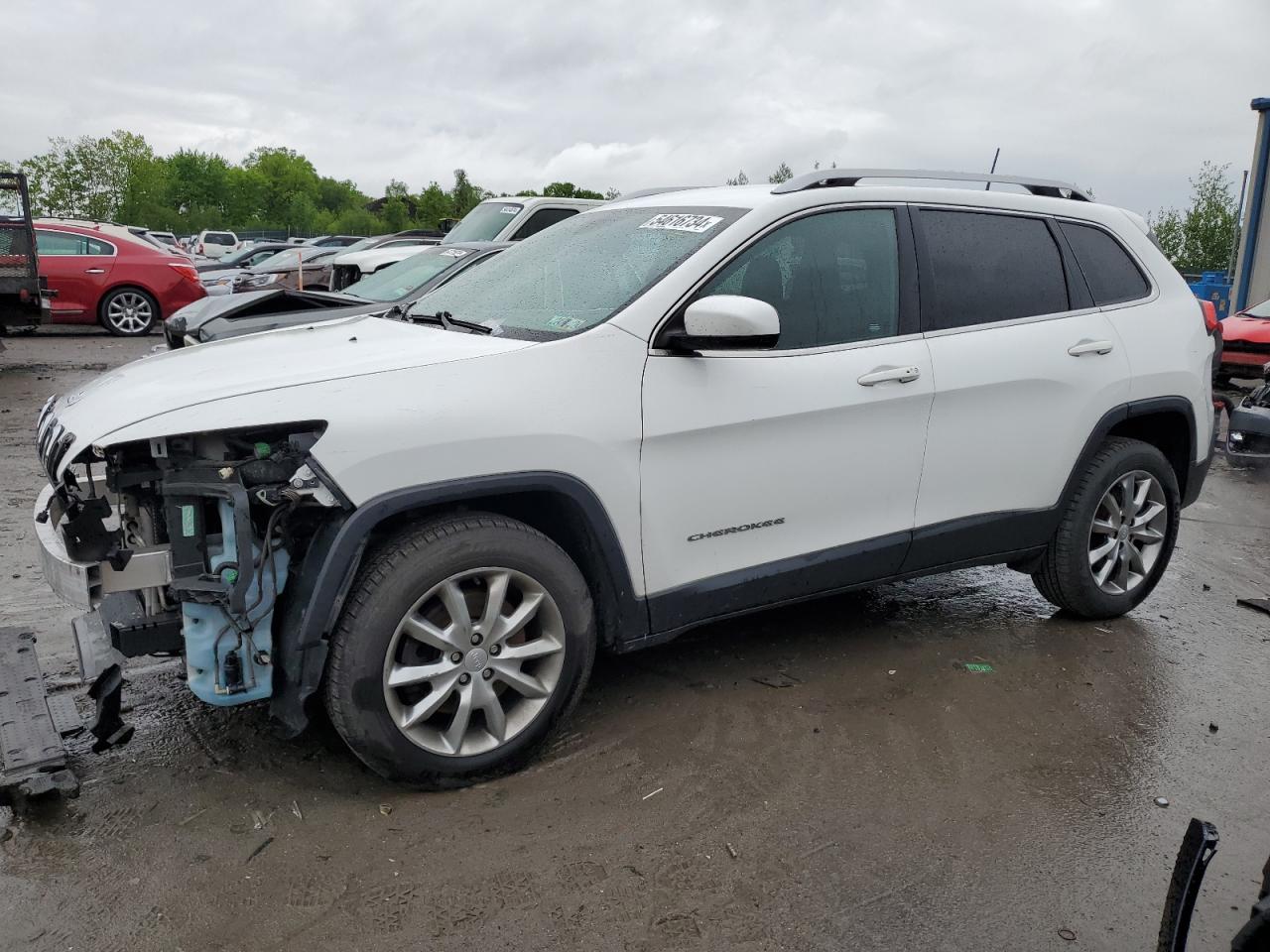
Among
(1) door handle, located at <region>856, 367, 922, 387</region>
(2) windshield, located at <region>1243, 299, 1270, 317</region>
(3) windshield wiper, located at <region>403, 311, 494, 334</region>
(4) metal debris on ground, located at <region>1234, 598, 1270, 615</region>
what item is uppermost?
(3) windshield wiper, located at <region>403, 311, 494, 334</region>

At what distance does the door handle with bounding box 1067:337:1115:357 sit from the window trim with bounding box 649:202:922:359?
0.82m

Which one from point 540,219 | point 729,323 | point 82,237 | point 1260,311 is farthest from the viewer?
point 82,237

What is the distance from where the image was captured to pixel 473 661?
3.20 metres

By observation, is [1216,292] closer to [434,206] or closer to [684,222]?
[684,222]

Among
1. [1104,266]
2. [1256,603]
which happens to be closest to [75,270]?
[1104,266]

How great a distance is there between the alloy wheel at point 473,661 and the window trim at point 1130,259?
9.24ft

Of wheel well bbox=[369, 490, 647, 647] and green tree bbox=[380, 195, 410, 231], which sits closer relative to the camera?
wheel well bbox=[369, 490, 647, 647]

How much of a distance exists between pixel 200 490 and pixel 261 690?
1.96 feet

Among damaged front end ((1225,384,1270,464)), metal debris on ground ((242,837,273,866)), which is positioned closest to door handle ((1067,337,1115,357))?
metal debris on ground ((242,837,273,866))

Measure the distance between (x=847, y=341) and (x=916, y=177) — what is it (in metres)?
0.84

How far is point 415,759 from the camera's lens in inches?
125

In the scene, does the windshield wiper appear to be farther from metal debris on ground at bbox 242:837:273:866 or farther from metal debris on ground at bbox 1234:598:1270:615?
metal debris on ground at bbox 1234:598:1270:615

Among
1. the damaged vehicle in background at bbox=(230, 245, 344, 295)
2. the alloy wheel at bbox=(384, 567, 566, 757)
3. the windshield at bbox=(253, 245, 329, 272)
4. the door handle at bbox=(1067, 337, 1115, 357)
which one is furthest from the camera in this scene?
the windshield at bbox=(253, 245, 329, 272)

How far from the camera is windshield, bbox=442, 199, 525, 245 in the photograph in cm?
1139
